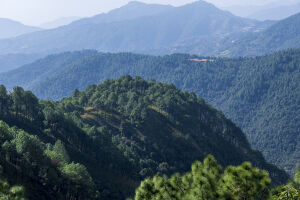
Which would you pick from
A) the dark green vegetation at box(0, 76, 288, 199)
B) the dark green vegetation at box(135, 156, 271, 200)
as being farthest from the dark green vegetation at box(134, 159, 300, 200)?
the dark green vegetation at box(0, 76, 288, 199)

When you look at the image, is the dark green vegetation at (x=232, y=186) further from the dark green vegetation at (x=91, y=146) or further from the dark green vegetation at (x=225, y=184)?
the dark green vegetation at (x=91, y=146)

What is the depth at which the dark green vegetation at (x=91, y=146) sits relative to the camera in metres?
82.9

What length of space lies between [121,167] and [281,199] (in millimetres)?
114791

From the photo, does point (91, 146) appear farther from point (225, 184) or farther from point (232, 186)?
point (232, 186)

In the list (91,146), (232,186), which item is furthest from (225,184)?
(91,146)

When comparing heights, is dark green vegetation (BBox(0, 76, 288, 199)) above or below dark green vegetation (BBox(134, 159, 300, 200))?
below

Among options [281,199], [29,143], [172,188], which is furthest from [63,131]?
[281,199]

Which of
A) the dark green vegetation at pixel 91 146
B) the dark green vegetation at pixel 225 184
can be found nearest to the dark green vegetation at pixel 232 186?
the dark green vegetation at pixel 225 184

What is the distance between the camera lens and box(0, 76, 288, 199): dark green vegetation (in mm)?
82938

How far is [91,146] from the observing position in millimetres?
136375

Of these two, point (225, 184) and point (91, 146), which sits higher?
point (225, 184)

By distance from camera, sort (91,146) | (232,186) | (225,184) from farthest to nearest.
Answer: (91,146), (225,184), (232,186)

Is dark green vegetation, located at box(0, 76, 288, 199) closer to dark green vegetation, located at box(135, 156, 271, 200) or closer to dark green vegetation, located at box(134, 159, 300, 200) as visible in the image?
dark green vegetation, located at box(135, 156, 271, 200)

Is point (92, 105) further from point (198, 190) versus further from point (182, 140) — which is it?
point (198, 190)
